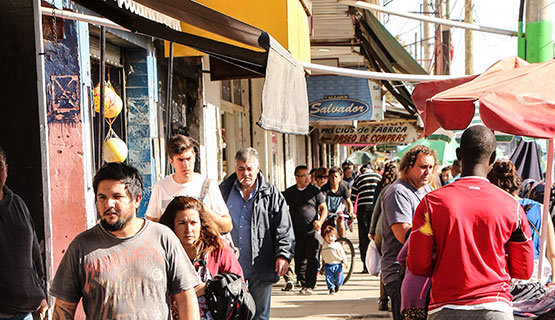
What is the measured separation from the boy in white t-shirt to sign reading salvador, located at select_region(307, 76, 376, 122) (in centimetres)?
1006

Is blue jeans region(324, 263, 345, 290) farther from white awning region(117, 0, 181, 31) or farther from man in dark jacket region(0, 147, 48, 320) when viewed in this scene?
man in dark jacket region(0, 147, 48, 320)

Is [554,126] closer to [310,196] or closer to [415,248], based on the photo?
[415,248]

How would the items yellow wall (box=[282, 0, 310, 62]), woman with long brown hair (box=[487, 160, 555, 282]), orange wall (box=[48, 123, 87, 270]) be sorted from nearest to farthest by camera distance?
woman with long brown hair (box=[487, 160, 555, 282]) → orange wall (box=[48, 123, 87, 270]) → yellow wall (box=[282, 0, 310, 62])

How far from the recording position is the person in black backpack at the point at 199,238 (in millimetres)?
4258

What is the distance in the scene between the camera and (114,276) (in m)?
3.32

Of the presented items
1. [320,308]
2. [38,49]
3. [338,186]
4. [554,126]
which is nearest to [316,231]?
[320,308]

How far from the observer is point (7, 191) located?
4172 mm

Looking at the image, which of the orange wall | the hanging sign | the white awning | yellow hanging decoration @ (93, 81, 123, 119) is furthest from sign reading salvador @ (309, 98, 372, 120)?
the hanging sign

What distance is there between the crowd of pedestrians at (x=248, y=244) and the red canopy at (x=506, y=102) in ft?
1.31

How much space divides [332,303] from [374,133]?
1960cm

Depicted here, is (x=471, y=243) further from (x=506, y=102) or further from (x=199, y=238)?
(x=199, y=238)

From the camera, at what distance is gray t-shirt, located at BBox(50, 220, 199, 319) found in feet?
10.9

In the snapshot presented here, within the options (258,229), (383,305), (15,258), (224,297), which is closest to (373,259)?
(258,229)

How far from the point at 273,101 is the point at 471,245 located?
137 centimetres
